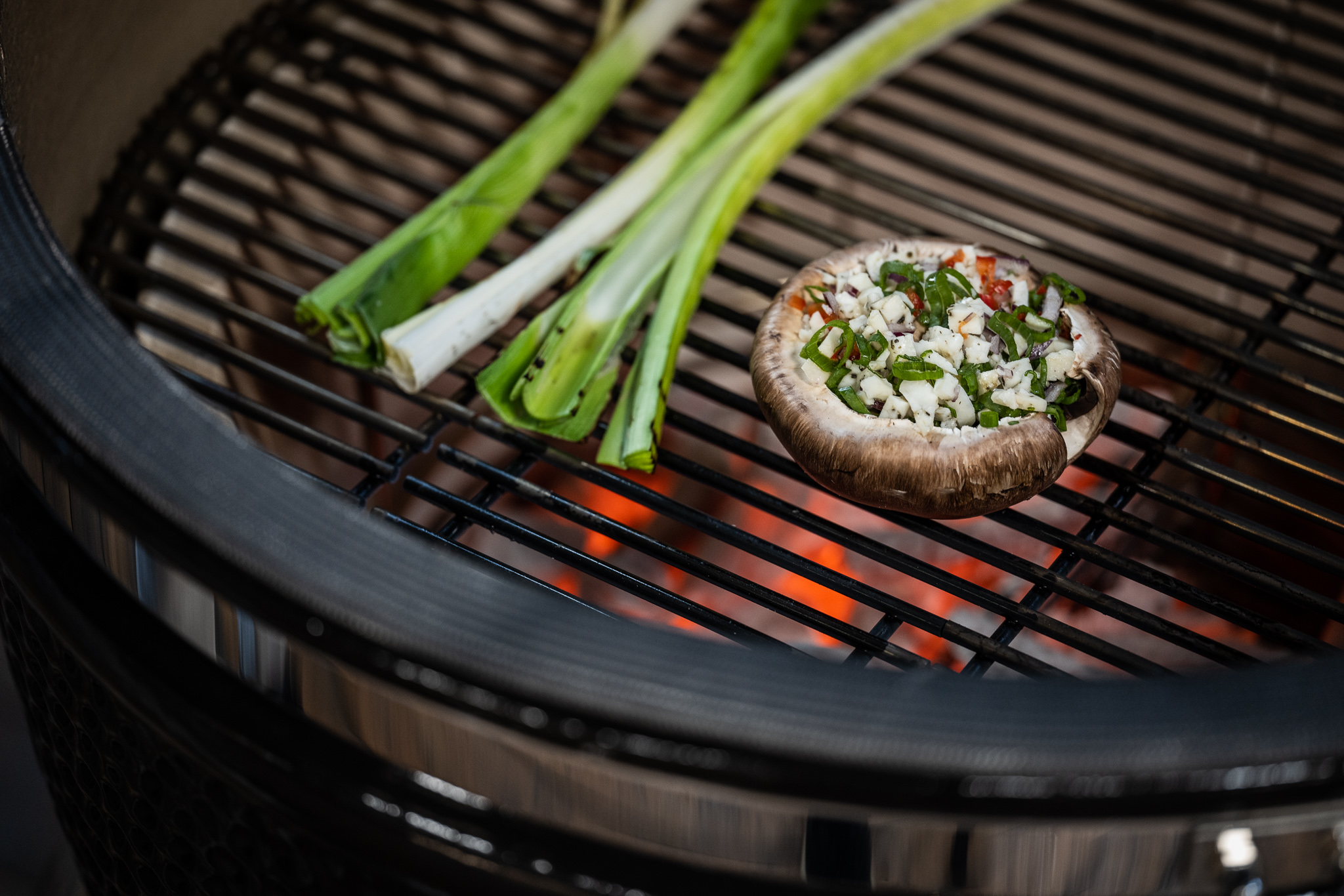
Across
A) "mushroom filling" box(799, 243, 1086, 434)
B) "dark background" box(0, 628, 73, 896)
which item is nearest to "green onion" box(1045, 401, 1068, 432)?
"mushroom filling" box(799, 243, 1086, 434)

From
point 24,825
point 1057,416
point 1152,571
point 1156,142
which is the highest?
point 1156,142

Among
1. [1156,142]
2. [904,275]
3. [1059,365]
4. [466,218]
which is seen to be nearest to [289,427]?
[466,218]

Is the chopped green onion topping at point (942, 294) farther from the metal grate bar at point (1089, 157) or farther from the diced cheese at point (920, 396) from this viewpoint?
the metal grate bar at point (1089, 157)

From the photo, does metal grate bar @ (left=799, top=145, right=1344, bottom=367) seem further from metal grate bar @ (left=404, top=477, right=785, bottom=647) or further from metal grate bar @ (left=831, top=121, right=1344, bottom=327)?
metal grate bar @ (left=404, top=477, right=785, bottom=647)

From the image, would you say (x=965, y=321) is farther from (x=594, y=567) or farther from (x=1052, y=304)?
(x=594, y=567)

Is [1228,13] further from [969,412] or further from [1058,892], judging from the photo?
[1058,892]

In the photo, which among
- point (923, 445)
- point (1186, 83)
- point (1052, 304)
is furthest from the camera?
point (1186, 83)

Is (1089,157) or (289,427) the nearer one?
(289,427)
